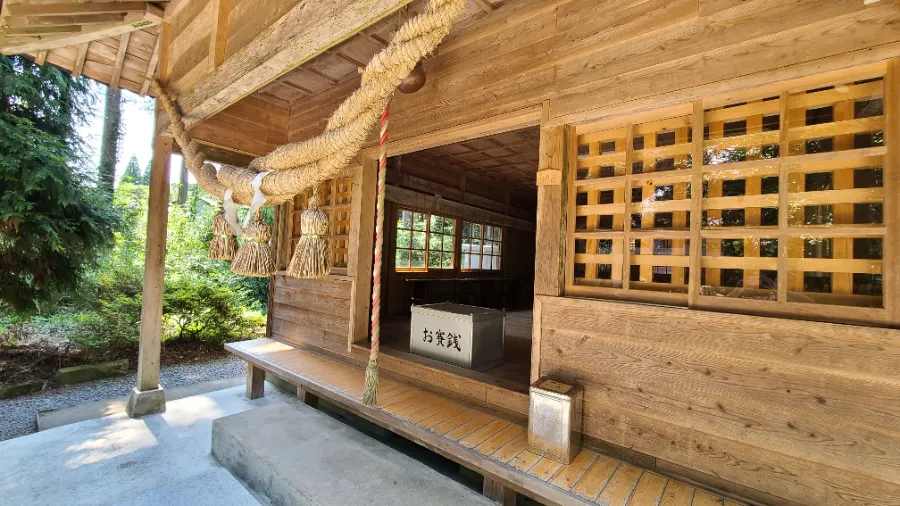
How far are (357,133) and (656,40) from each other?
1663 millimetres

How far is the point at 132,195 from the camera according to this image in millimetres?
6840

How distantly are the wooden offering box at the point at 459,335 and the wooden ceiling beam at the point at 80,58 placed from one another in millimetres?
3897

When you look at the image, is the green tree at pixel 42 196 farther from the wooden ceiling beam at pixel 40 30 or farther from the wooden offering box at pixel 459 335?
the wooden offering box at pixel 459 335

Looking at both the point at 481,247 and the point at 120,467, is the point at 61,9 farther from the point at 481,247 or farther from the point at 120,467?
the point at 481,247

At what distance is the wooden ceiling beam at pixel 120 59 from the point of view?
3.47m

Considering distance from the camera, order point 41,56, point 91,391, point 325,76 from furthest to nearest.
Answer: point 91,391
point 325,76
point 41,56

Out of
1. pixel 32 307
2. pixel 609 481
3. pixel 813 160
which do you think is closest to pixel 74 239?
pixel 32 307

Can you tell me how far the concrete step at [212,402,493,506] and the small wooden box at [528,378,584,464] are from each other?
462 millimetres

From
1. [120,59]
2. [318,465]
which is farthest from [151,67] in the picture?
[318,465]

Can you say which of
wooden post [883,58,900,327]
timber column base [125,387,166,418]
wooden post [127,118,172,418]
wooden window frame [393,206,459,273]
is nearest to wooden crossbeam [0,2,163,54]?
wooden post [127,118,172,418]

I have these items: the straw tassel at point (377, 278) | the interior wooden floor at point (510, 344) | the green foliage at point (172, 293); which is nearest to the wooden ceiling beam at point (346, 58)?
the straw tassel at point (377, 278)

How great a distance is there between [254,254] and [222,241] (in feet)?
1.87

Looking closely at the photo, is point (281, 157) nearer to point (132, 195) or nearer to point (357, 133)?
point (357, 133)

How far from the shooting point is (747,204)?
1713 mm
